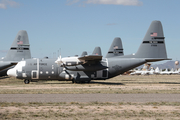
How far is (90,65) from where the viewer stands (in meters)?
36.4

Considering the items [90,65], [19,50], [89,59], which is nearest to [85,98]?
[89,59]

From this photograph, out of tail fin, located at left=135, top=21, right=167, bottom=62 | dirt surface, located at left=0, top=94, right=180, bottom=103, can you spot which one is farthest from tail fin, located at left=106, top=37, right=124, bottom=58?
dirt surface, located at left=0, top=94, right=180, bottom=103

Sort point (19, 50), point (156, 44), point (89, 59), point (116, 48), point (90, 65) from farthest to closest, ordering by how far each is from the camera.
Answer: point (116, 48) < point (19, 50) < point (156, 44) < point (90, 65) < point (89, 59)

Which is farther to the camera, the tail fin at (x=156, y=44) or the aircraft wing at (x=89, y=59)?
the tail fin at (x=156, y=44)

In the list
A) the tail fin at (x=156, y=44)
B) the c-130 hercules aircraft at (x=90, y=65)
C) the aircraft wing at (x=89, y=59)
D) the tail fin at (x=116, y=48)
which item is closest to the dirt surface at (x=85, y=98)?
the aircraft wing at (x=89, y=59)

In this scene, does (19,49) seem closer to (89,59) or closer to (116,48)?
(89,59)

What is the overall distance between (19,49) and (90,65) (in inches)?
541

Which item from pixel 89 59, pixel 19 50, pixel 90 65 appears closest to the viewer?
pixel 89 59

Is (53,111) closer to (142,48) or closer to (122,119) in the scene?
(122,119)

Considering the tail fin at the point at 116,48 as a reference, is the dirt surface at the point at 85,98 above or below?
below

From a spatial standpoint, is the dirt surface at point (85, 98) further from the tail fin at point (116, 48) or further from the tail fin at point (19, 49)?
the tail fin at point (116, 48)

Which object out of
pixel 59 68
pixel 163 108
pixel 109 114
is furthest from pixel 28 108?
pixel 59 68

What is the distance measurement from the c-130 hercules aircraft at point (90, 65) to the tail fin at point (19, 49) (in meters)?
5.33

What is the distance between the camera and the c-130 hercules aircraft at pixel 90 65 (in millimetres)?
36156
